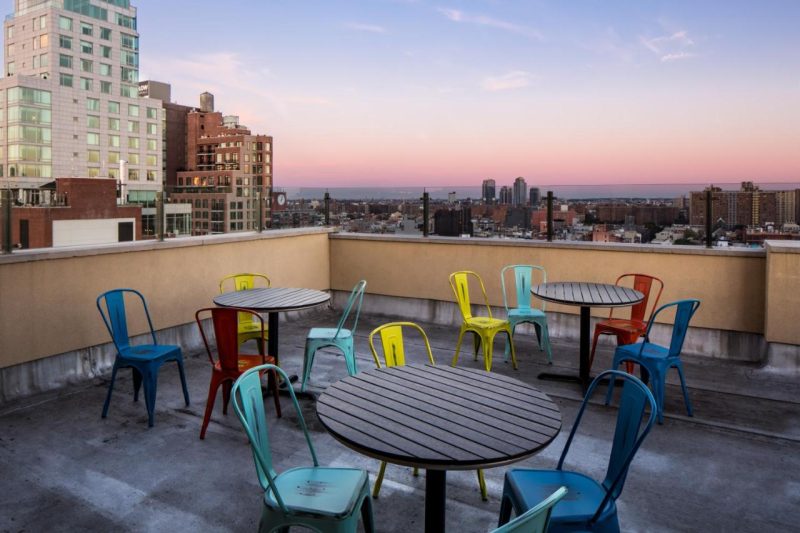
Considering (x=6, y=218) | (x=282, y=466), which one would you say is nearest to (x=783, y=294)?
(x=282, y=466)

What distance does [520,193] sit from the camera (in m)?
7.68

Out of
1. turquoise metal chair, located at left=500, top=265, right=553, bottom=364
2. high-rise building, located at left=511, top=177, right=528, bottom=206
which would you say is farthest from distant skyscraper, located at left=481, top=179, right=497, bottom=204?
turquoise metal chair, located at left=500, top=265, right=553, bottom=364

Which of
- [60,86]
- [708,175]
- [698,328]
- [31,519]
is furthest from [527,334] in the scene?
[60,86]

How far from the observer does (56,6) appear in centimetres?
8950

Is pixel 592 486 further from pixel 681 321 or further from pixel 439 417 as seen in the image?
pixel 681 321

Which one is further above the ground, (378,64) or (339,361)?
(378,64)

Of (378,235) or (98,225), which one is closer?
(98,225)

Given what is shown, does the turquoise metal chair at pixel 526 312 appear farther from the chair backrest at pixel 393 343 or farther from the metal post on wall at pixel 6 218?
the metal post on wall at pixel 6 218

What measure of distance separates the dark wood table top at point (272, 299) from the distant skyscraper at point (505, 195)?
3.60 meters

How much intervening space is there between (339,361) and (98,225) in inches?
107

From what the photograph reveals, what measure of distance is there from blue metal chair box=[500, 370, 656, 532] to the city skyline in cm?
541

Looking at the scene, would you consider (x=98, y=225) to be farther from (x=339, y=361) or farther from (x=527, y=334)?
(x=527, y=334)

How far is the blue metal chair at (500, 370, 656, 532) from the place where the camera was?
6.36ft

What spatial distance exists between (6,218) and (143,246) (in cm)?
127
